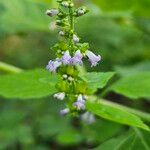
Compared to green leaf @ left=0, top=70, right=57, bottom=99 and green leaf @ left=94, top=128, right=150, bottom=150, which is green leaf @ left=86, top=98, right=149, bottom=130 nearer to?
green leaf @ left=0, top=70, right=57, bottom=99

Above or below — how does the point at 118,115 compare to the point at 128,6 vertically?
below

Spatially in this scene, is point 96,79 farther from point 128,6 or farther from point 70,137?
point 128,6

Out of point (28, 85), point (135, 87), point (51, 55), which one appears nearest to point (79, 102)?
point (28, 85)

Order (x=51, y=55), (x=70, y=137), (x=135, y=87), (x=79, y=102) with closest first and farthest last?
(x=79, y=102)
(x=135, y=87)
(x=70, y=137)
(x=51, y=55)

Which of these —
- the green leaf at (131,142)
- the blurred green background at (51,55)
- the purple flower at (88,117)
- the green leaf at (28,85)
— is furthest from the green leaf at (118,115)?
the blurred green background at (51,55)

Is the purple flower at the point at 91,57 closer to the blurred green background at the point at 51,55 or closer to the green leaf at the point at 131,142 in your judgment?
the green leaf at the point at 131,142

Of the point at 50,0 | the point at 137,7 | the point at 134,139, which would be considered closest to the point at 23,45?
the point at 50,0

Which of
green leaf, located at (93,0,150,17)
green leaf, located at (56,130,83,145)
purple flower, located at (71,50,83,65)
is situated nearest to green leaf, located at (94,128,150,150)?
purple flower, located at (71,50,83,65)
